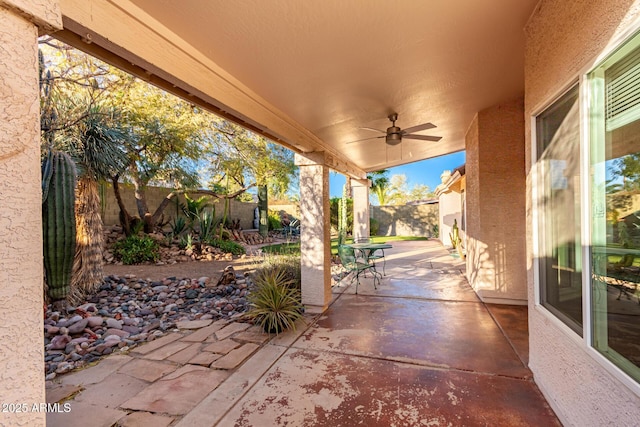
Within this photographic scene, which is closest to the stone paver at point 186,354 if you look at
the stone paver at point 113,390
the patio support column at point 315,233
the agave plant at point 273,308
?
the stone paver at point 113,390

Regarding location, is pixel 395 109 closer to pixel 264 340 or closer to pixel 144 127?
pixel 264 340

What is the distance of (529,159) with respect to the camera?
9.68 ft

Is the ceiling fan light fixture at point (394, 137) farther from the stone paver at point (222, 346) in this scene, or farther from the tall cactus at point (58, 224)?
the tall cactus at point (58, 224)

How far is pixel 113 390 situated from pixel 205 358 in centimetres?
90

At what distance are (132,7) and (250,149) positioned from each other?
861 centimetres

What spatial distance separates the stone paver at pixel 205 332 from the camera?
400 centimetres

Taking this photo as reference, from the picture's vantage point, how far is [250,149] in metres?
10.5

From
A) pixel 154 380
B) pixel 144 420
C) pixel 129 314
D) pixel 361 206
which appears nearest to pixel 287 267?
pixel 129 314

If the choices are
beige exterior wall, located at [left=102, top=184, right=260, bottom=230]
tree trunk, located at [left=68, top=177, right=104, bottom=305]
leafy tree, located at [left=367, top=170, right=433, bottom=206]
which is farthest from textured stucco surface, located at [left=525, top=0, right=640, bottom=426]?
leafy tree, located at [left=367, top=170, right=433, bottom=206]

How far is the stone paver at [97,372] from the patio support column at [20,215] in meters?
1.98

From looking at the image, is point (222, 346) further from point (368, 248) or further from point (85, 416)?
point (368, 248)

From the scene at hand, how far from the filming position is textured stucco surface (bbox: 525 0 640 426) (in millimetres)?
1691

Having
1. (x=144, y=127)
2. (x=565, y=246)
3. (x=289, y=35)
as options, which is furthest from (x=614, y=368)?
(x=144, y=127)

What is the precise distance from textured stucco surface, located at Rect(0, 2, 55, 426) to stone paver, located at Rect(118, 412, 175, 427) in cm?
119
